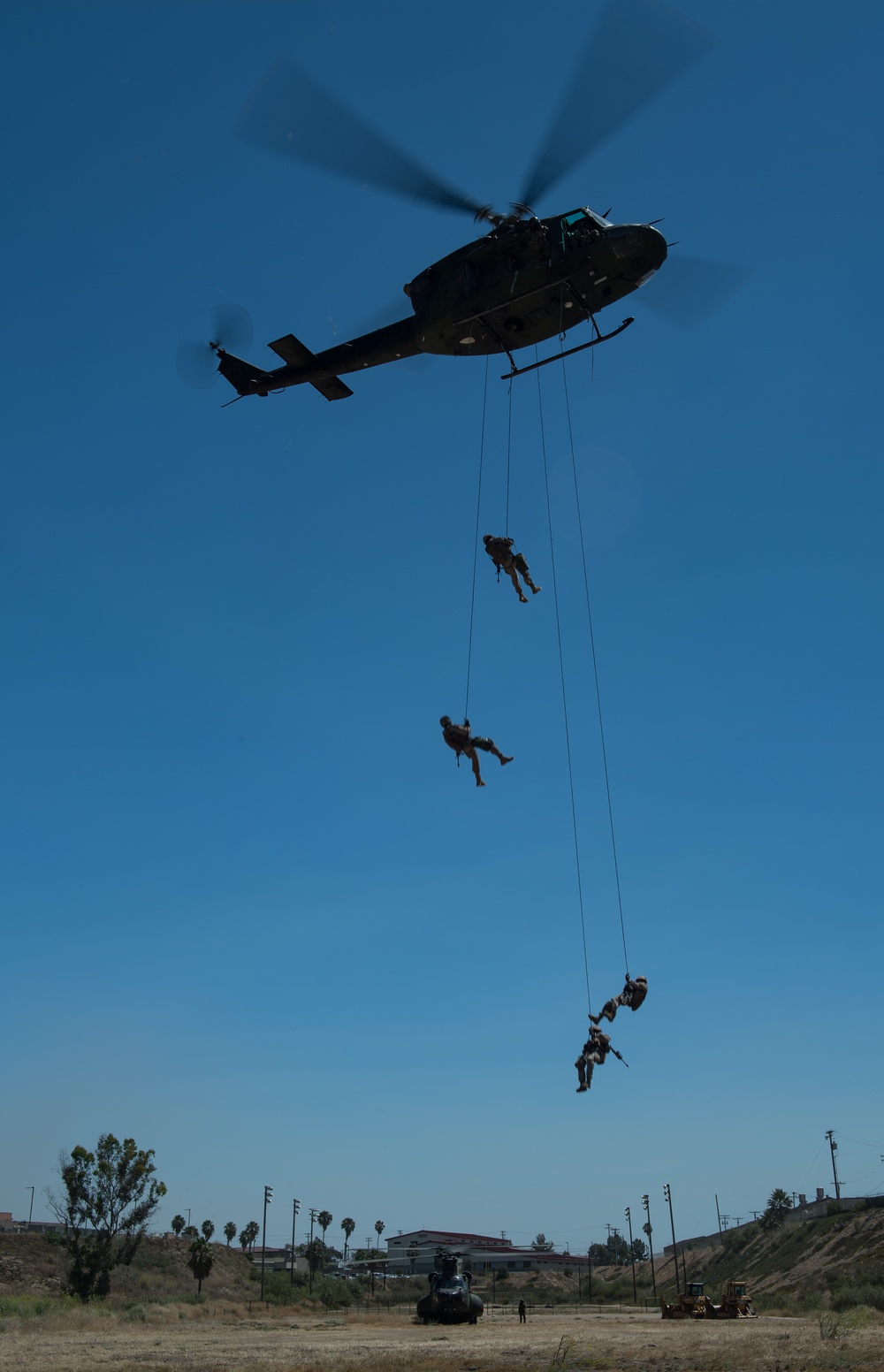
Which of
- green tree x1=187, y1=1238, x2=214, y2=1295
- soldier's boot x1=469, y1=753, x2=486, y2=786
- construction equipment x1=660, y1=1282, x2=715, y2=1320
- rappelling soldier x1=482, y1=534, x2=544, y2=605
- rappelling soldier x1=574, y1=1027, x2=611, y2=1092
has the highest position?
rappelling soldier x1=482, y1=534, x2=544, y2=605

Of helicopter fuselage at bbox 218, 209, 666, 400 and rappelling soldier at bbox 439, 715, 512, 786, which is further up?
helicopter fuselage at bbox 218, 209, 666, 400

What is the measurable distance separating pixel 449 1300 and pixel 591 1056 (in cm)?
2364

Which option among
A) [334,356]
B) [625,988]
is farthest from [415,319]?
[625,988]

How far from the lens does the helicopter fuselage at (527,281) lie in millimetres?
15898

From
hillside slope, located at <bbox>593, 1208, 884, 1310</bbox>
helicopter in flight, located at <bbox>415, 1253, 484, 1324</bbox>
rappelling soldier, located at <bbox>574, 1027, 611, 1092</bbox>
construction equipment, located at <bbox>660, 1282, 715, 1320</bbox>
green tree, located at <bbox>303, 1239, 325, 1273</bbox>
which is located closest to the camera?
rappelling soldier, located at <bbox>574, 1027, 611, 1092</bbox>

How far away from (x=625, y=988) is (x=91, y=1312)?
30801 millimetres

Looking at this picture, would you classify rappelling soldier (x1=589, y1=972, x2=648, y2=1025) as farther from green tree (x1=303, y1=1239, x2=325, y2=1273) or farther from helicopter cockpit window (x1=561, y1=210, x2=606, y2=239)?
green tree (x1=303, y1=1239, x2=325, y2=1273)

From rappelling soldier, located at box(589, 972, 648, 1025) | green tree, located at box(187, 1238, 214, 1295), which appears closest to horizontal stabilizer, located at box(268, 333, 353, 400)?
rappelling soldier, located at box(589, 972, 648, 1025)

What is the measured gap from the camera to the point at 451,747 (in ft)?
53.8

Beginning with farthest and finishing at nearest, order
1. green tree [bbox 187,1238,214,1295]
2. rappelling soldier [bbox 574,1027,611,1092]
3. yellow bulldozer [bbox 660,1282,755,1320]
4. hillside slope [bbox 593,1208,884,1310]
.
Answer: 1. green tree [bbox 187,1238,214,1295]
2. hillside slope [bbox 593,1208,884,1310]
3. yellow bulldozer [bbox 660,1282,755,1320]
4. rappelling soldier [bbox 574,1027,611,1092]

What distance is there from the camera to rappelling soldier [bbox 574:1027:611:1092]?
15.3 m

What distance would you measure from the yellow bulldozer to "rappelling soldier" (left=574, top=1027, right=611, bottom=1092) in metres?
26.4

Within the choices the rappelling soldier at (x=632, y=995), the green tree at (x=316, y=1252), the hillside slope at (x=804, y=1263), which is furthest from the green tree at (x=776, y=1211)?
the rappelling soldier at (x=632, y=995)

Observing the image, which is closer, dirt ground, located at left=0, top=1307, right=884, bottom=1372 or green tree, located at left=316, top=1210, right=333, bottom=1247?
dirt ground, located at left=0, top=1307, right=884, bottom=1372
